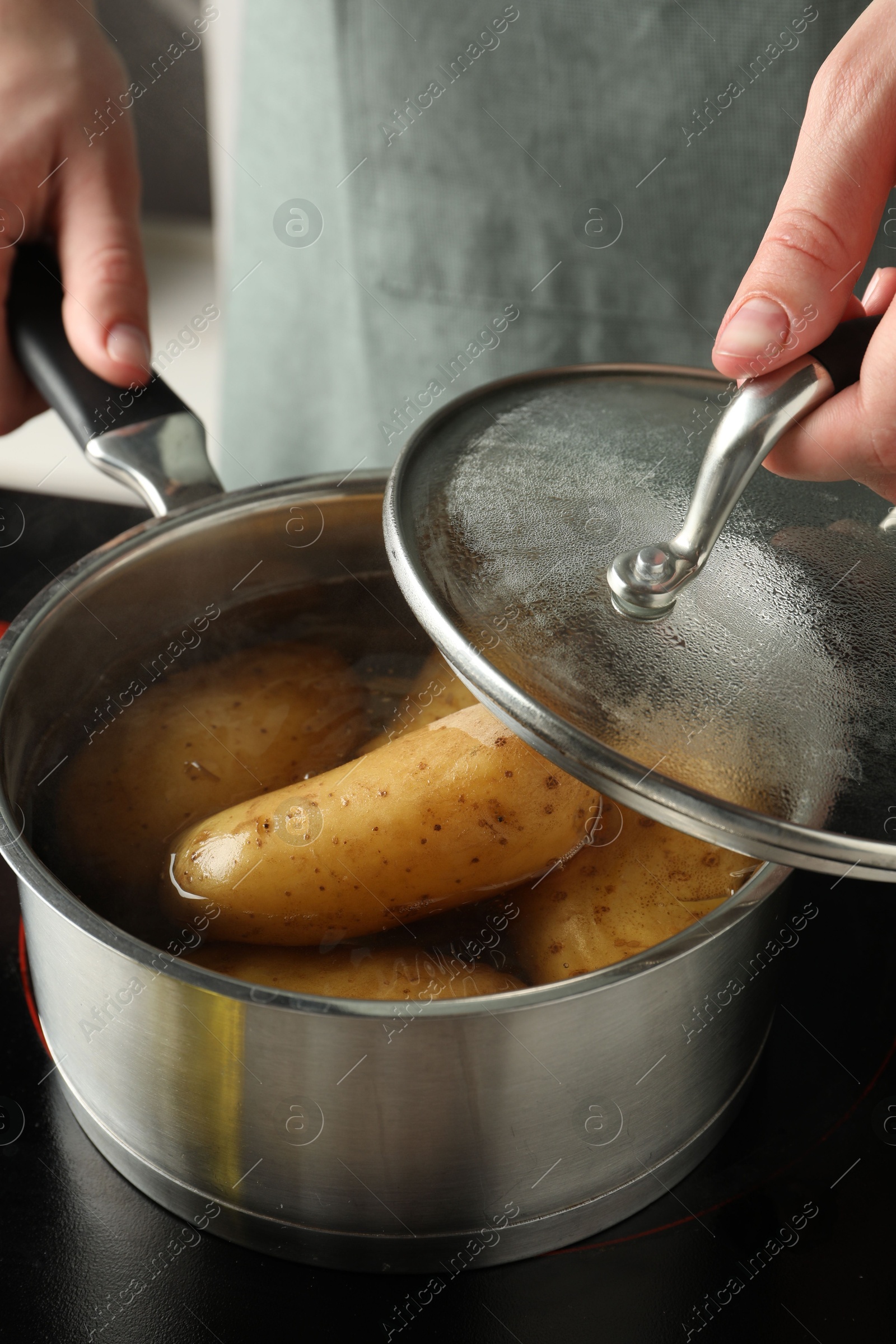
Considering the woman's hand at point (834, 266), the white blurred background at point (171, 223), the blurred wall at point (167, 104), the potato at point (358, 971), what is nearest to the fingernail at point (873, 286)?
the woman's hand at point (834, 266)

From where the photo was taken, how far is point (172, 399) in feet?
2.37

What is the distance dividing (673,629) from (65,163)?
2.23ft

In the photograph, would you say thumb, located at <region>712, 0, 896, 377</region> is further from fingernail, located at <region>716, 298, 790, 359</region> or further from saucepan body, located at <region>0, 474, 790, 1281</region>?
saucepan body, located at <region>0, 474, 790, 1281</region>

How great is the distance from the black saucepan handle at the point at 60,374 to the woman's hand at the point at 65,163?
0.01m

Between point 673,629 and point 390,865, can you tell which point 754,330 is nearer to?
point 673,629

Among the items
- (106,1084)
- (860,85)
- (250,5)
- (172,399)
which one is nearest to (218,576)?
Answer: (172,399)

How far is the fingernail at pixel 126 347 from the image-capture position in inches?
28.0

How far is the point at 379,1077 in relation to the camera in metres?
0.41

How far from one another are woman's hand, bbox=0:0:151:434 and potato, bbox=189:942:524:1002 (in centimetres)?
46

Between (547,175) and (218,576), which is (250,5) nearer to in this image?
(547,175)

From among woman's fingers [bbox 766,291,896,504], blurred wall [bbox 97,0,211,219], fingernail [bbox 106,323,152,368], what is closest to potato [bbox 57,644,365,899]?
fingernail [bbox 106,323,152,368]

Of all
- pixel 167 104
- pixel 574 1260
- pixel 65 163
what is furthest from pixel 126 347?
pixel 167 104

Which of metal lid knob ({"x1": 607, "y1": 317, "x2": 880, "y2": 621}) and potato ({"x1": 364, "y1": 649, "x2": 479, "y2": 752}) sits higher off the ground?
metal lid knob ({"x1": 607, "y1": 317, "x2": 880, "y2": 621})

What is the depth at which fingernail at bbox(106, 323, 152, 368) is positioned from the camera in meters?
0.71
